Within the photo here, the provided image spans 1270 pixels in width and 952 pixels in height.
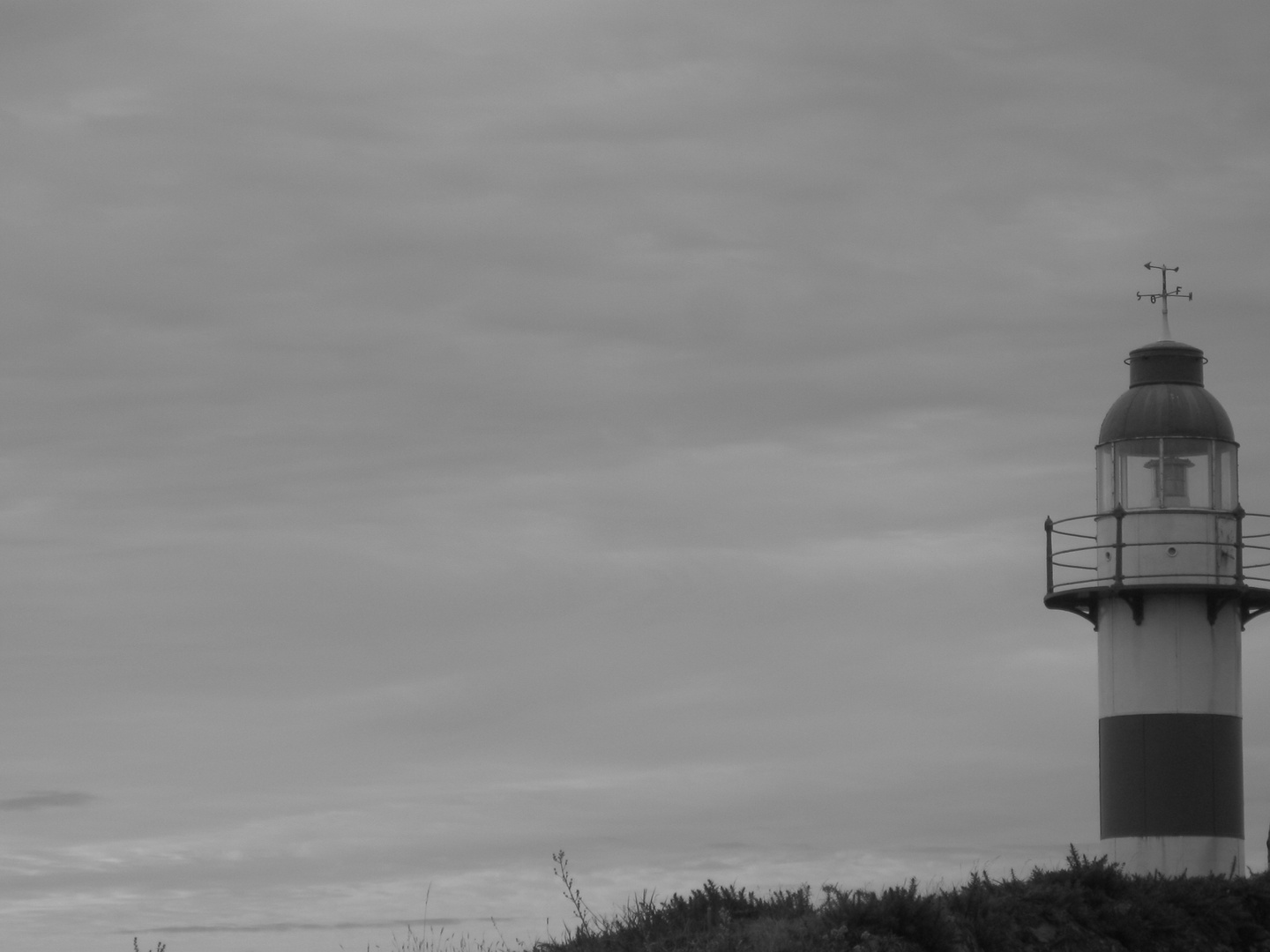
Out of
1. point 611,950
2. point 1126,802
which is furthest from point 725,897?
point 1126,802

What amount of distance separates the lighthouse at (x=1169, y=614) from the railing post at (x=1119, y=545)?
18 millimetres

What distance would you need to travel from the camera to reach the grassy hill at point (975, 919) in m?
15.3

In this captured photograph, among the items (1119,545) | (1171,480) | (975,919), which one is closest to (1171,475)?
(1171,480)

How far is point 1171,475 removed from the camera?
2552 centimetres

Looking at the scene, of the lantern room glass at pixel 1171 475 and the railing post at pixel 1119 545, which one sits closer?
the railing post at pixel 1119 545

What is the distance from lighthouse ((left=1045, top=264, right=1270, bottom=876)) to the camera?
24062 millimetres

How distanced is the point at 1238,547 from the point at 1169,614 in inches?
55.3

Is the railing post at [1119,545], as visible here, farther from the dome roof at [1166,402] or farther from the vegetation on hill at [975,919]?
the vegetation on hill at [975,919]

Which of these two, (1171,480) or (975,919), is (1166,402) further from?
(975,919)

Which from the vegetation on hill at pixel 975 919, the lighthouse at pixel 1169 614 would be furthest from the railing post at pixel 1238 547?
the vegetation on hill at pixel 975 919

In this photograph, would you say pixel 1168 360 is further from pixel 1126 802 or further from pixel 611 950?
pixel 611 950

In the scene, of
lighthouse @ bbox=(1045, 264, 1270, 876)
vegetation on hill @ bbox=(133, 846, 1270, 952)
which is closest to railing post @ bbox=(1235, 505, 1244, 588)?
lighthouse @ bbox=(1045, 264, 1270, 876)

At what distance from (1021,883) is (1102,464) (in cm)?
959

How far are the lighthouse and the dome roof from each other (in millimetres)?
18
